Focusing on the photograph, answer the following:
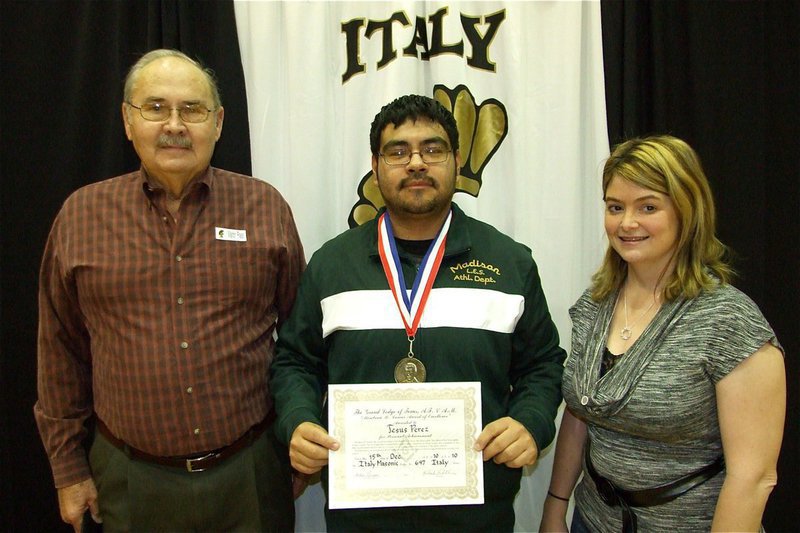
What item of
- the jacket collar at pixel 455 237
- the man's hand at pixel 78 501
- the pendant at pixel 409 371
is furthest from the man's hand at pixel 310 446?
the man's hand at pixel 78 501

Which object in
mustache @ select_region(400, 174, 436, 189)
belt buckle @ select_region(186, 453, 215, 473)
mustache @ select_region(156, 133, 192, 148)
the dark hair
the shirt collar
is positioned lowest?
belt buckle @ select_region(186, 453, 215, 473)

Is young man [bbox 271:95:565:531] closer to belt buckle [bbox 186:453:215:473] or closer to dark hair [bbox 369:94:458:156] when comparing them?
dark hair [bbox 369:94:458:156]

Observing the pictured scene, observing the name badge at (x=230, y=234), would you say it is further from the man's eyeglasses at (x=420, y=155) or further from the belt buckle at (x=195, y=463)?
the belt buckle at (x=195, y=463)

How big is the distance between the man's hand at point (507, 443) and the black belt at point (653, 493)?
26 centimetres

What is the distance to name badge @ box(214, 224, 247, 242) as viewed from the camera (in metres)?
2.05

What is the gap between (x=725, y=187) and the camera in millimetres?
2721

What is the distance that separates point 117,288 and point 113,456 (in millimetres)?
580

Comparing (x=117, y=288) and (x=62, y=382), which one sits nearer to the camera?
(x=117, y=288)

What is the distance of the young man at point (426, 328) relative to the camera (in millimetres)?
1865

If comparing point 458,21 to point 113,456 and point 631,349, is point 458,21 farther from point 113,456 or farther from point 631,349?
point 113,456

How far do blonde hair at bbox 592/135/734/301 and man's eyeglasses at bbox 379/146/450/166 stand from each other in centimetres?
56

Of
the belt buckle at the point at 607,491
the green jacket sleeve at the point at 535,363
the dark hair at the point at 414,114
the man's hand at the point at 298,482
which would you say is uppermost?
the dark hair at the point at 414,114

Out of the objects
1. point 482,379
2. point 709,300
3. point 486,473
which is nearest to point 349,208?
point 482,379

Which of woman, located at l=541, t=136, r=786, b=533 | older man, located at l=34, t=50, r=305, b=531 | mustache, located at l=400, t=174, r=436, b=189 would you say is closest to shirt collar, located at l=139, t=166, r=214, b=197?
older man, located at l=34, t=50, r=305, b=531
